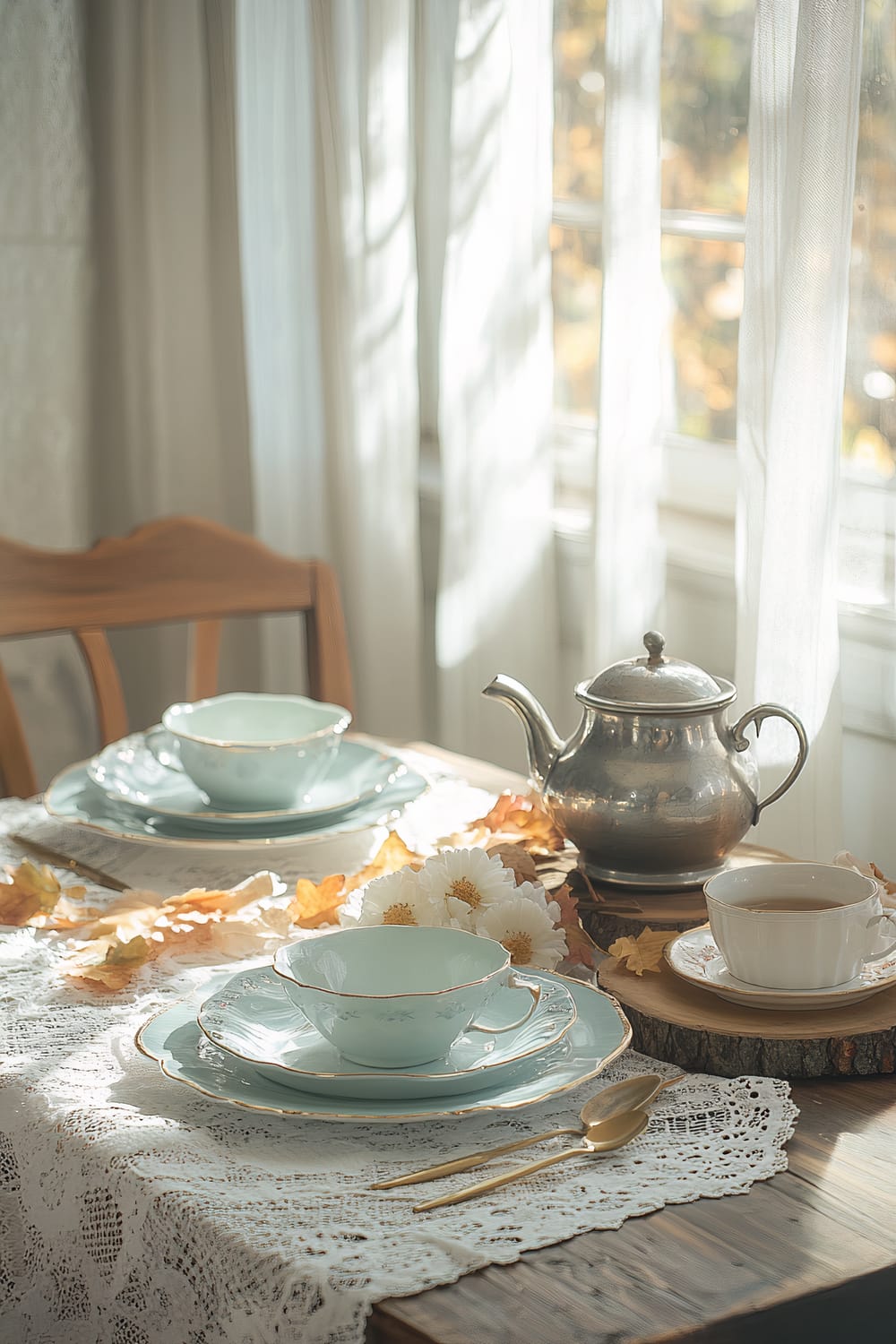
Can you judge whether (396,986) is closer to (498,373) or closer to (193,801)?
(193,801)

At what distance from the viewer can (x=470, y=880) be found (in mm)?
944

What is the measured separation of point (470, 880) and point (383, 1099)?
21 cm

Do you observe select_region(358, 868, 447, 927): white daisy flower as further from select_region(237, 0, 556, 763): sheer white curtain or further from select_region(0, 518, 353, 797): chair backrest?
select_region(237, 0, 556, 763): sheer white curtain

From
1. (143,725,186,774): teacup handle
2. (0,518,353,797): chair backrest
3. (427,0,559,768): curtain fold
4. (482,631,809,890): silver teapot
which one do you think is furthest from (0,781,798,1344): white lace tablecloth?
(427,0,559,768): curtain fold

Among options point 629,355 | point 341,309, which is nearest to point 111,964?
point 629,355

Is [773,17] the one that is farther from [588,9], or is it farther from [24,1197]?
[24,1197]

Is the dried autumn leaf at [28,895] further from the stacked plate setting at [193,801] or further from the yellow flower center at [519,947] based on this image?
the yellow flower center at [519,947]

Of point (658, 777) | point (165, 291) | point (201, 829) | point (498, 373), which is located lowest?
point (201, 829)

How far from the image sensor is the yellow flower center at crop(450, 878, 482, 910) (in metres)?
0.94

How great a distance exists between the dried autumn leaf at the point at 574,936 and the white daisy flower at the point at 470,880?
0.17 ft

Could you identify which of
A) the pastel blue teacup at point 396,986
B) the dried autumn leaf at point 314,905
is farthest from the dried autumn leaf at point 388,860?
the pastel blue teacup at point 396,986

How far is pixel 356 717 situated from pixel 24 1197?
150 centimetres

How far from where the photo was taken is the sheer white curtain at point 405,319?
183cm

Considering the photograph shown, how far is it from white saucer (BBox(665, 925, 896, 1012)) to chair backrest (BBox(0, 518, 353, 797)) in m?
0.92
